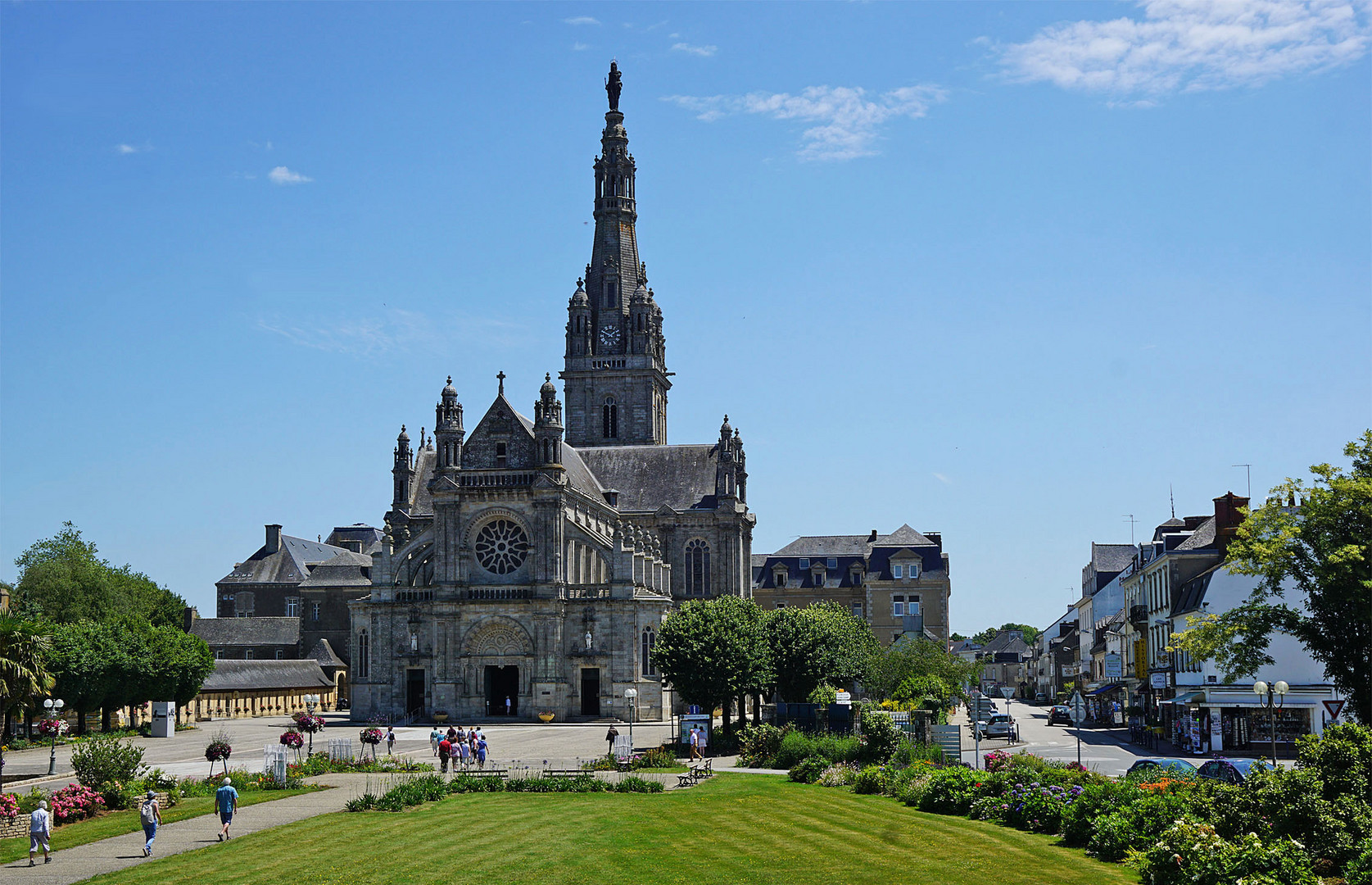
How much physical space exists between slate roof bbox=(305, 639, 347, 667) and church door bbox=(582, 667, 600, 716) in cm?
3643

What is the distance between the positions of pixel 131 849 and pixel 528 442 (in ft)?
165

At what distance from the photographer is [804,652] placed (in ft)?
185

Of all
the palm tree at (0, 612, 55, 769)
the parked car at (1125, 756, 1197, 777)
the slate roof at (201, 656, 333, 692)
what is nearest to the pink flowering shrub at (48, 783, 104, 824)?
the palm tree at (0, 612, 55, 769)

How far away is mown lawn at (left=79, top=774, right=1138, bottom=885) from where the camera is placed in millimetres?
21547

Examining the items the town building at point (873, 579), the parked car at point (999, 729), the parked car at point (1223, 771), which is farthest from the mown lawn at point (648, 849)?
the town building at point (873, 579)

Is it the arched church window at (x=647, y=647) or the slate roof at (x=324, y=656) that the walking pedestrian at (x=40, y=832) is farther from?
the slate roof at (x=324, y=656)

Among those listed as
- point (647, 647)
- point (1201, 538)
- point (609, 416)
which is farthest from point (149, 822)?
point (609, 416)

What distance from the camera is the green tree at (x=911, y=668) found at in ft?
220

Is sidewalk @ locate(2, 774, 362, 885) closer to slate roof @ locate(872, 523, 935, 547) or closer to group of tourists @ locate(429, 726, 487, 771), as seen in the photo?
group of tourists @ locate(429, 726, 487, 771)

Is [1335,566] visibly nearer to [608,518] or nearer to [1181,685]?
[1181,685]

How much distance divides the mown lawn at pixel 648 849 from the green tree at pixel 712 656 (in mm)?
18667

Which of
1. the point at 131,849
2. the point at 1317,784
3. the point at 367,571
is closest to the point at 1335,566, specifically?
the point at 1317,784

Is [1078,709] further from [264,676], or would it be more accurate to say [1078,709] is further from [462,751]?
[264,676]

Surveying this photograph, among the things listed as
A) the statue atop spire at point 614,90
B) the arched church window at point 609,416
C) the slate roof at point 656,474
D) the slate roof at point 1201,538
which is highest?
the statue atop spire at point 614,90
